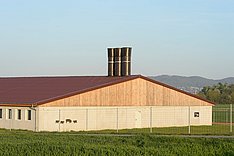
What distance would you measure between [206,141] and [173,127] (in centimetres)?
2118

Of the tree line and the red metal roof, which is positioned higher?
the red metal roof

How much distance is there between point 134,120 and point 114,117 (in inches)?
90.6

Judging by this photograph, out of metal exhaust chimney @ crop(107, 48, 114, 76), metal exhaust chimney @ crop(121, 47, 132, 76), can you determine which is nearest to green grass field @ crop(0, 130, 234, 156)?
metal exhaust chimney @ crop(121, 47, 132, 76)

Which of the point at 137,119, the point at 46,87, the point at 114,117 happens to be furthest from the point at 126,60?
the point at 46,87

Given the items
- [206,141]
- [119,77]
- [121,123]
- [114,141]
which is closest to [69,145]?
[114,141]

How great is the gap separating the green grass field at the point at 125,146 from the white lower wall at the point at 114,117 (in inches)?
532

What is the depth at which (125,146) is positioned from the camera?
28.4 metres

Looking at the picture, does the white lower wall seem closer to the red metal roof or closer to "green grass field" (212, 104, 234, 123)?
the red metal roof

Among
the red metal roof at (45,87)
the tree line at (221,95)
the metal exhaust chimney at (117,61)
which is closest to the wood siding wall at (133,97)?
the red metal roof at (45,87)

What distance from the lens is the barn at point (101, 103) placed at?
152ft

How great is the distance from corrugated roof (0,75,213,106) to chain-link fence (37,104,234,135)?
5.46ft

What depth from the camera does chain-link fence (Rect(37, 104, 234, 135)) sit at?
46125 mm

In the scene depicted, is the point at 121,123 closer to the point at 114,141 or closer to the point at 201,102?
the point at 201,102

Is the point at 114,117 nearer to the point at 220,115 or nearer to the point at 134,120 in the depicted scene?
the point at 134,120
